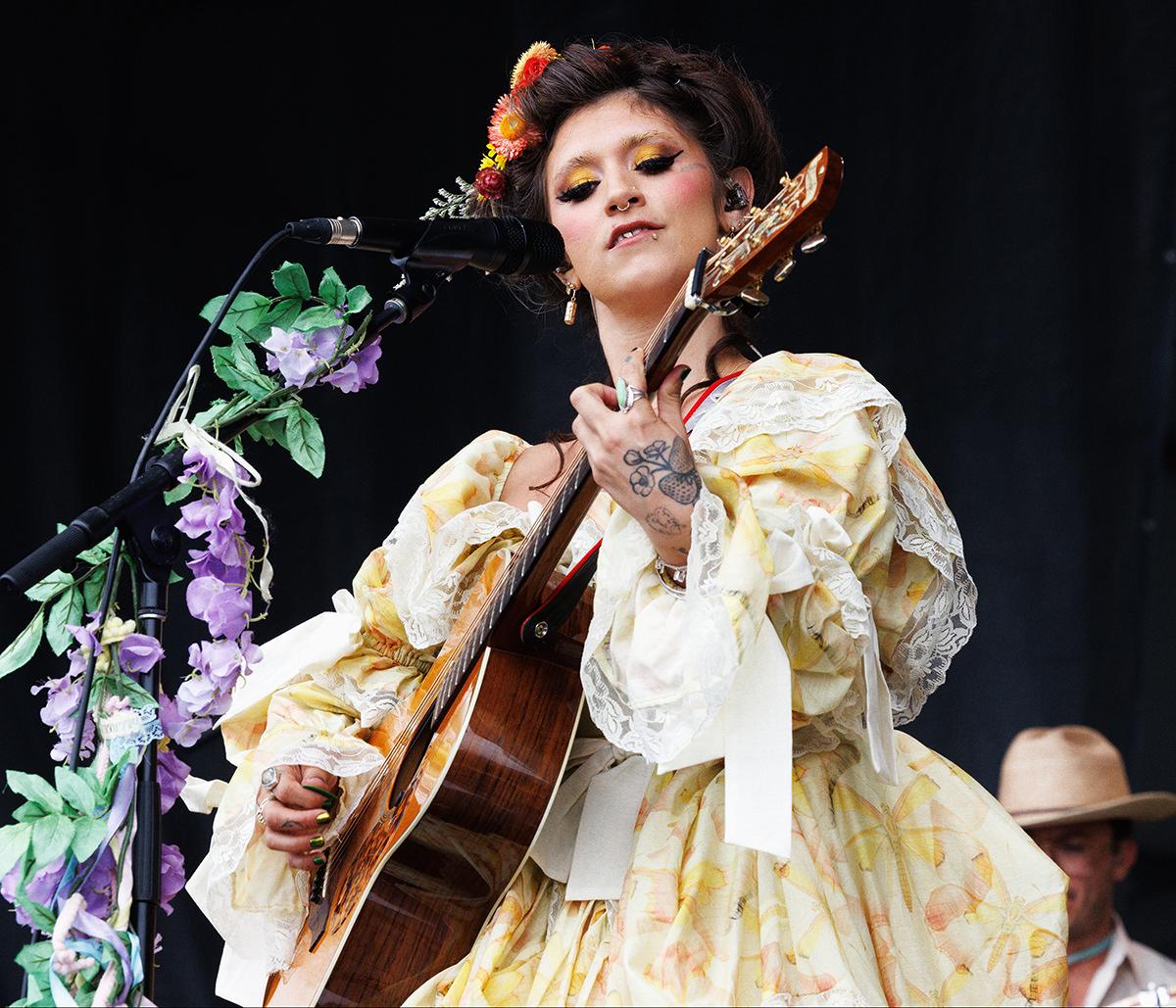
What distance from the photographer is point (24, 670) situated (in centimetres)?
269

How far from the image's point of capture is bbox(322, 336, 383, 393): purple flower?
64.2 inches

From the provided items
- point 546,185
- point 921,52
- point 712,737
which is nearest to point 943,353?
point 921,52

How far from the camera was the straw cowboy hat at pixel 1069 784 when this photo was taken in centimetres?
220

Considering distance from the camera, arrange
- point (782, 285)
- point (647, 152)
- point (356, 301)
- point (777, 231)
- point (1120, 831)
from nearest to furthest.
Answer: point (777, 231)
point (356, 301)
point (647, 152)
point (1120, 831)
point (782, 285)

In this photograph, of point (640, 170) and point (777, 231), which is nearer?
point (777, 231)

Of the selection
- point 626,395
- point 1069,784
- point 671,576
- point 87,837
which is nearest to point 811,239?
point 626,395

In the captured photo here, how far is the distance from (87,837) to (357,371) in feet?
2.10

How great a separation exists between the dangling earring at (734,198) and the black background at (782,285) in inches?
31.3

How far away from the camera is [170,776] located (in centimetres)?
148

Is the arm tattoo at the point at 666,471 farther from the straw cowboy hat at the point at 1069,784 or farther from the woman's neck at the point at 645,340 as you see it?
the straw cowboy hat at the point at 1069,784

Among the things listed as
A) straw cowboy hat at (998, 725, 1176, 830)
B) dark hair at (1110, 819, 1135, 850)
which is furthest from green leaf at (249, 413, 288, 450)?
dark hair at (1110, 819, 1135, 850)

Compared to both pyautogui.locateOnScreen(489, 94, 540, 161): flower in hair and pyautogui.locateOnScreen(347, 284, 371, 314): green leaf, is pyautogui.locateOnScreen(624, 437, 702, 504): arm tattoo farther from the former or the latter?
pyautogui.locateOnScreen(489, 94, 540, 161): flower in hair

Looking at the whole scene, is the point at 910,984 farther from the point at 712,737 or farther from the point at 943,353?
the point at 943,353

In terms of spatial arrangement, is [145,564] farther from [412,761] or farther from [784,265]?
[784,265]
